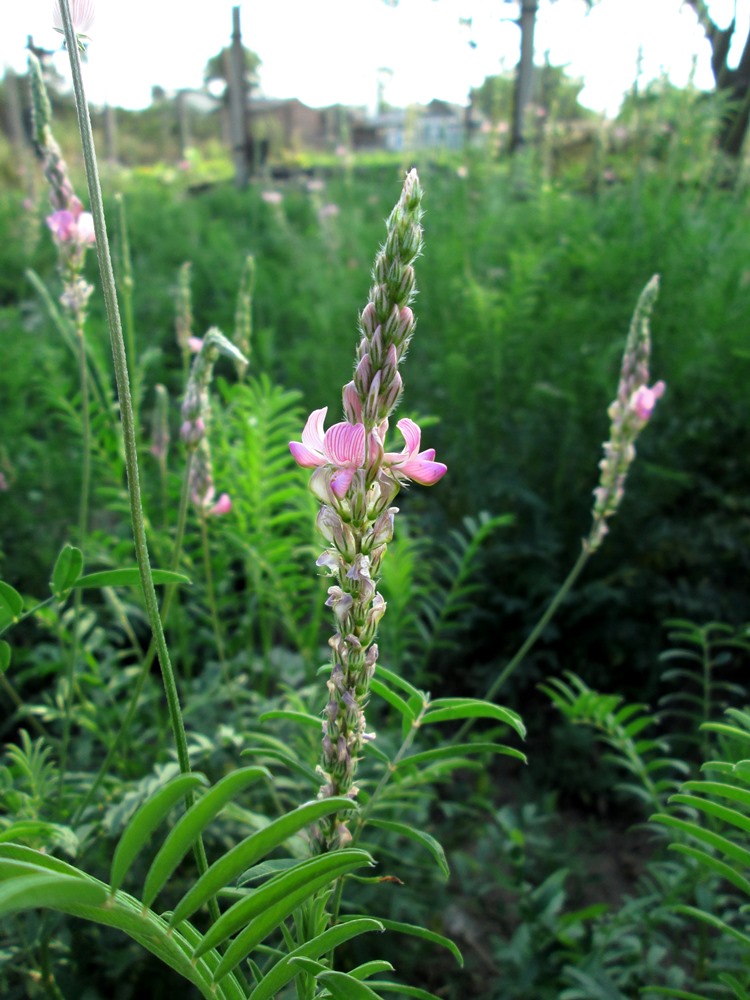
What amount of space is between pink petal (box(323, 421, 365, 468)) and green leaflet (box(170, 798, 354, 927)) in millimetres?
275

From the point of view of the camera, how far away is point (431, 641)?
1.92 metres

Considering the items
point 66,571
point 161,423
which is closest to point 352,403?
point 66,571

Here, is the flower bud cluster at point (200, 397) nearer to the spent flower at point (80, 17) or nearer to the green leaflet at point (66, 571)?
the green leaflet at point (66, 571)

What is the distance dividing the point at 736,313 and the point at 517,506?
0.98m

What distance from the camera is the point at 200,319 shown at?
15.6 feet

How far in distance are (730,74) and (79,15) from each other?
4.34 m

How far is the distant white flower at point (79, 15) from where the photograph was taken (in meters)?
0.66

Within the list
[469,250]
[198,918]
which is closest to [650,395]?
[198,918]

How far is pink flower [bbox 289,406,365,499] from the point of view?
0.67m

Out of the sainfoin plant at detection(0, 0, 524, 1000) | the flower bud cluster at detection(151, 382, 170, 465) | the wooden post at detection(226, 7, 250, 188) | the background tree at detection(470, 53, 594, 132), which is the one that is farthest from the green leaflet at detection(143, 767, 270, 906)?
the wooden post at detection(226, 7, 250, 188)

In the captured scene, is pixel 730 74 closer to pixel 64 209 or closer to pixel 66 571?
pixel 64 209

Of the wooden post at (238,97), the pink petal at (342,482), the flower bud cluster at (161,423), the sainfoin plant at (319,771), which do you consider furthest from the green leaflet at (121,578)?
the wooden post at (238,97)

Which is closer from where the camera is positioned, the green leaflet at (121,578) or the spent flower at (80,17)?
the spent flower at (80,17)

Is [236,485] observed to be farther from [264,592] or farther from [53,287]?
[53,287]
